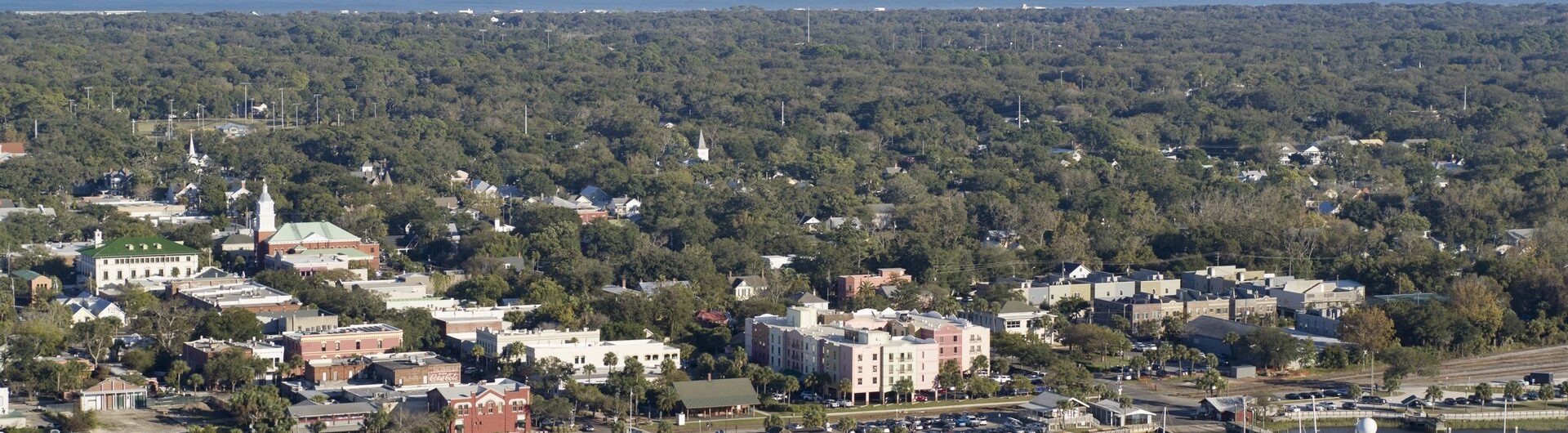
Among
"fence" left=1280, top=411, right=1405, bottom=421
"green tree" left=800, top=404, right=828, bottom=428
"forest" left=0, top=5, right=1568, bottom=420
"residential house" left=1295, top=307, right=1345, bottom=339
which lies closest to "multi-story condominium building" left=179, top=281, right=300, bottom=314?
"forest" left=0, top=5, right=1568, bottom=420

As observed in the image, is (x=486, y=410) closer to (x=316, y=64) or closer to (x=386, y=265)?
(x=386, y=265)

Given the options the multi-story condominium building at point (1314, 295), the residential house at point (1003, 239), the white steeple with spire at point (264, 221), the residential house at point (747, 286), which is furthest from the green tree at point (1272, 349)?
the white steeple with spire at point (264, 221)

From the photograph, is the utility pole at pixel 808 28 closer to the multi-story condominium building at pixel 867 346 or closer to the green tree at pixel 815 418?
the multi-story condominium building at pixel 867 346

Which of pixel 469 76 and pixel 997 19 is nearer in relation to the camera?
pixel 469 76

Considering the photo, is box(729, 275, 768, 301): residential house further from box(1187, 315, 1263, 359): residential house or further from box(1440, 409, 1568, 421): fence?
box(1440, 409, 1568, 421): fence

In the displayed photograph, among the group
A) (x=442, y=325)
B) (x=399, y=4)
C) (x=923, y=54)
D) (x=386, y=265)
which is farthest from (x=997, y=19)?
(x=442, y=325)

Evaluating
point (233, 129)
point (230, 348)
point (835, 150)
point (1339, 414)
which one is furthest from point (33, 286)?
point (835, 150)

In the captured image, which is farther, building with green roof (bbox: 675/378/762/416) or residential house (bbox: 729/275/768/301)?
residential house (bbox: 729/275/768/301)
